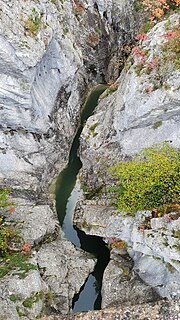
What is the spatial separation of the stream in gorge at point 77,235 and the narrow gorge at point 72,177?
7 centimetres

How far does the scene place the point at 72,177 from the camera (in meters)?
26.8

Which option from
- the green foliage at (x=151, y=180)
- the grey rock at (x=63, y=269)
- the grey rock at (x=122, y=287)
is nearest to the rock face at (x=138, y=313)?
the grey rock at (x=122, y=287)

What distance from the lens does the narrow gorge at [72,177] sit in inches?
749

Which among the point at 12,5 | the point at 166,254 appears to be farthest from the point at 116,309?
the point at 12,5

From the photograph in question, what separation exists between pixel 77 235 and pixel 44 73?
423 inches

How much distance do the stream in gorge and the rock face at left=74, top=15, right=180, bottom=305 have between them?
861 millimetres

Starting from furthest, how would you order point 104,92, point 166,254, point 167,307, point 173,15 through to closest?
1. point 104,92
2. point 173,15
3. point 166,254
4. point 167,307

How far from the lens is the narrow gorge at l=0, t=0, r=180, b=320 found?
19016mm

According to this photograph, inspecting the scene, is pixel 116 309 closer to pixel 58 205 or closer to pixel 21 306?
pixel 21 306

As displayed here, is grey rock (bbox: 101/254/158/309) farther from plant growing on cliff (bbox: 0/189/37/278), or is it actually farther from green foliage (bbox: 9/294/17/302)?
green foliage (bbox: 9/294/17/302)

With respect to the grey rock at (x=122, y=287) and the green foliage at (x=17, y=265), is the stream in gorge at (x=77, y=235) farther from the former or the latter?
the green foliage at (x=17, y=265)

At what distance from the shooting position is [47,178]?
2623cm

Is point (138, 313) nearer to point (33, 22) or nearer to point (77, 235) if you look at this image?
point (77, 235)

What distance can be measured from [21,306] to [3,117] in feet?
36.5
